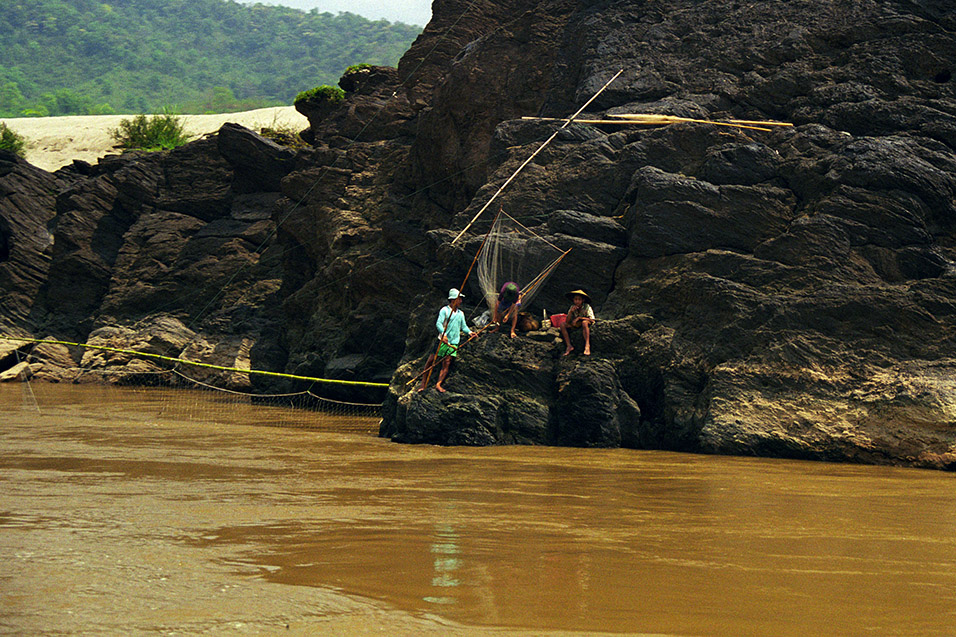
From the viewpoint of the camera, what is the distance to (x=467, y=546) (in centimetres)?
429

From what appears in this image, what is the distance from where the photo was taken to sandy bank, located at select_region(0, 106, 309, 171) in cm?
4597

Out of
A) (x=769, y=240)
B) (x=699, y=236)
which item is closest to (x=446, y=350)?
(x=699, y=236)

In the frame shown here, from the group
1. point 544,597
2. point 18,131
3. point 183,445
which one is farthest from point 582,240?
point 18,131

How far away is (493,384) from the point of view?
10.2 meters

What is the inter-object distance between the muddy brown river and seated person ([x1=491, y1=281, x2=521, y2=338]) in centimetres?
274

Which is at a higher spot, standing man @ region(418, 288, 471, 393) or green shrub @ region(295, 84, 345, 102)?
green shrub @ region(295, 84, 345, 102)

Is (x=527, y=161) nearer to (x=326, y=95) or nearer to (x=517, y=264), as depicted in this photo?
(x=517, y=264)

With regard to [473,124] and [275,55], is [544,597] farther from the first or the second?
[275,55]

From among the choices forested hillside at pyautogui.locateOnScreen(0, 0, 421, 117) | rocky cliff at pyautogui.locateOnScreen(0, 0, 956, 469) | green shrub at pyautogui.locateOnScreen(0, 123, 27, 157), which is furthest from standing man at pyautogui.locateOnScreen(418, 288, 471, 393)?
forested hillside at pyautogui.locateOnScreen(0, 0, 421, 117)

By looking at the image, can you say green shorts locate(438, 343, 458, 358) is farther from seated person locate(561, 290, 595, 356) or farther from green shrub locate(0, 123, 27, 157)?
green shrub locate(0, 123, 27, 157)

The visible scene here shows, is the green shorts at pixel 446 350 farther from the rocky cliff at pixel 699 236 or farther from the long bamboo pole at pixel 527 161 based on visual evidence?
the long bamboo pole at pixel 527 161

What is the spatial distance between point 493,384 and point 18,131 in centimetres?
4917

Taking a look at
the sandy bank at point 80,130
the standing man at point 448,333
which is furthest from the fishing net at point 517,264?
the sandy bank at point 80,130

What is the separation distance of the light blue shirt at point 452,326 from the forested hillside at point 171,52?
73917 mm
